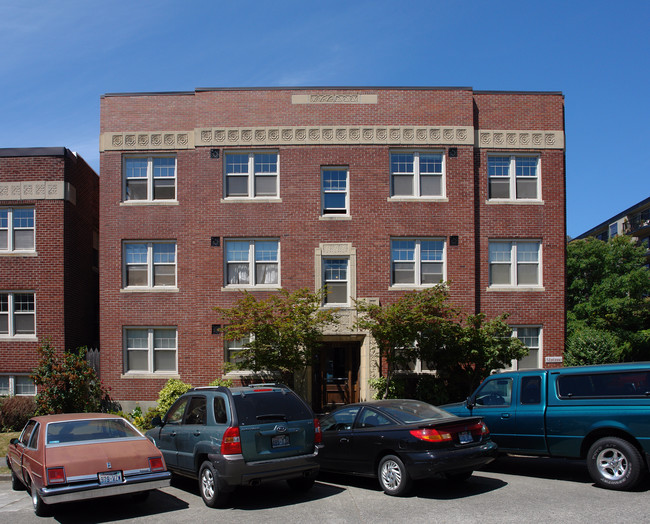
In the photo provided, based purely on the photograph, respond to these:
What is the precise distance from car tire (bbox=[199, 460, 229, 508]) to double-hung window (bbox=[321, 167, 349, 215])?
1137 centimetres

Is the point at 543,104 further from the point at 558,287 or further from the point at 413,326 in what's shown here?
the point at 413,326

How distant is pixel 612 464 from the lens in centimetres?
969

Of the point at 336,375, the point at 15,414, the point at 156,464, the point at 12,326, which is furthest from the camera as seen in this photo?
the point at 12,326

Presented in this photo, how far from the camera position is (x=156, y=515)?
8.94m

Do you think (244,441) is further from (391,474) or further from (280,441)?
(391,474)

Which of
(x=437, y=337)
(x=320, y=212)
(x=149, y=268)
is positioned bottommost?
(x=437, y=337)

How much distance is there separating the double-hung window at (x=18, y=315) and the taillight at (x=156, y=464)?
1281 centimetres

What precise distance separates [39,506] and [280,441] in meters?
3.50

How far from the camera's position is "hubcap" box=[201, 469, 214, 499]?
368 inches

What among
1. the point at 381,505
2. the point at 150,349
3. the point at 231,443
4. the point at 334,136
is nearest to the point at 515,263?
the point at 334,136

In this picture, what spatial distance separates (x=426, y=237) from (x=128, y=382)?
10347 mm

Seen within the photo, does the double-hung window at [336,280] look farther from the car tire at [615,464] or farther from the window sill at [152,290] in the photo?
the car tire at [615,464]

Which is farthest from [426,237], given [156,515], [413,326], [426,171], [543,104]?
[156,515]

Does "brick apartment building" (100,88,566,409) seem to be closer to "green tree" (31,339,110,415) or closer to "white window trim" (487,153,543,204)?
"white window trim" (487,153,543,204)
